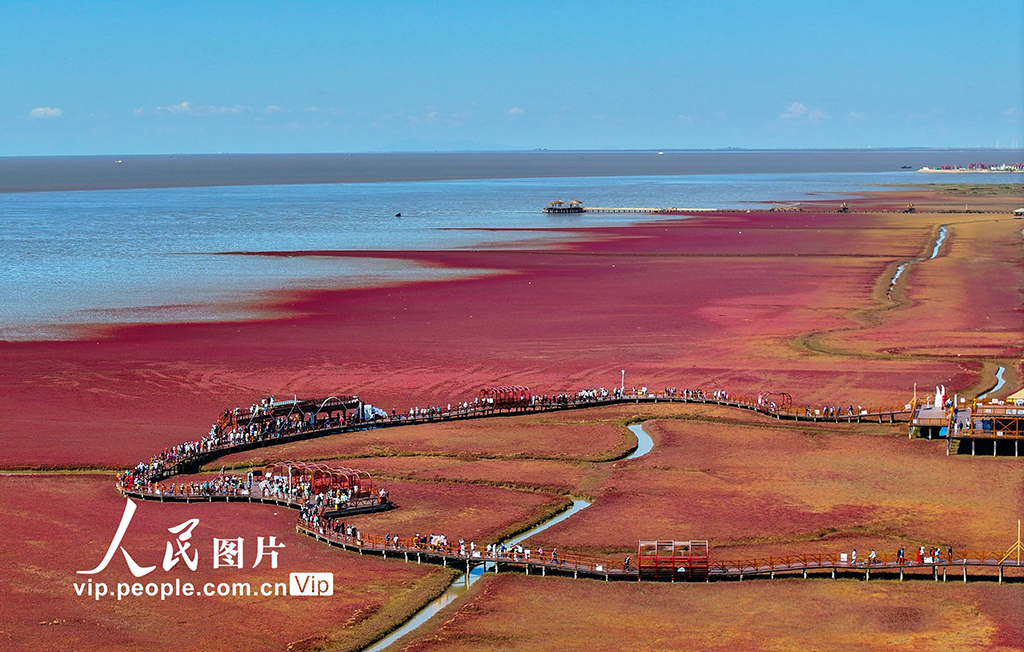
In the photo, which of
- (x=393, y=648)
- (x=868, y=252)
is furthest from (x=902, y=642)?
(x=868, y=252)

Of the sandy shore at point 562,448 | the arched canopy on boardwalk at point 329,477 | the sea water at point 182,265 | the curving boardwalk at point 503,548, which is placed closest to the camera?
the sandy shore at point 562,448

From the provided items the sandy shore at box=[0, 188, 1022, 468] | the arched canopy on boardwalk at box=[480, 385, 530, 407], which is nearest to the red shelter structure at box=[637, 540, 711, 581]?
the arched canopy on boardwalk at box=[480, 385, 530, 407]

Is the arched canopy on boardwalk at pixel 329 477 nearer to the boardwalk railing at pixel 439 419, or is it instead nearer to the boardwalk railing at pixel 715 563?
the boardwalk railing at pixel 439 419

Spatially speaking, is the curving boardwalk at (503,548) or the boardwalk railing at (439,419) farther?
the boardwalk railing at (439,419)

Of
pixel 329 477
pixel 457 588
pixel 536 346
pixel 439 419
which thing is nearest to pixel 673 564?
pixel 457 588

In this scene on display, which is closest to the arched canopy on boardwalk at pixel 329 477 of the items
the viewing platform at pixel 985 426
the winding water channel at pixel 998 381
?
the viewing platform at pixel 985 426

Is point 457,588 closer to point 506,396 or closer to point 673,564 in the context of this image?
point 673,564
